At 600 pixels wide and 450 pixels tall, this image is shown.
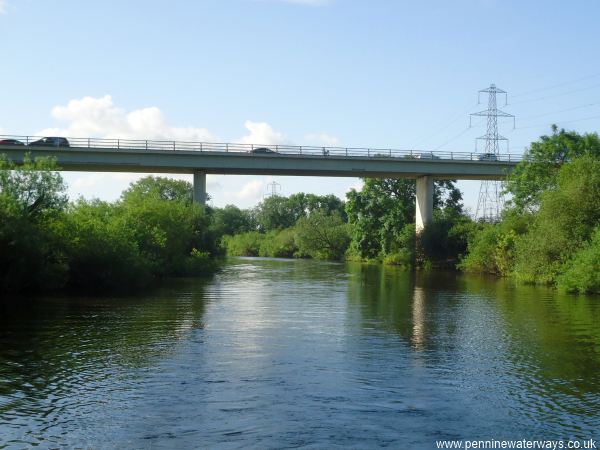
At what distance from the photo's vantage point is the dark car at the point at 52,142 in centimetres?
6278

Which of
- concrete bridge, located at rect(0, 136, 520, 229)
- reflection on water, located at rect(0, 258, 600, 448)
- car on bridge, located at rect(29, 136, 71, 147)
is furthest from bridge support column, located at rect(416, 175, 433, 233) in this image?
reflection on water, located at rect(0, 258, 600, 448)

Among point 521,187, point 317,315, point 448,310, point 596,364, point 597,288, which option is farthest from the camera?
point 521,187

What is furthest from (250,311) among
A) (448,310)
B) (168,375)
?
(168,375)

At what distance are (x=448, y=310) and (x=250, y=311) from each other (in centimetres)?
1027

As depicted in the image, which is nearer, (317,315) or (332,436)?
(332,436)

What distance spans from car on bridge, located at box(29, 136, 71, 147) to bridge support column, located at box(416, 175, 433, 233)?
4009 centimetres

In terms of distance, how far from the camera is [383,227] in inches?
3639

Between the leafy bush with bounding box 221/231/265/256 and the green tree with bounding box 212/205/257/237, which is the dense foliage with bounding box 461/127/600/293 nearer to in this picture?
the leafy bush with bounding box 221/231/265/256

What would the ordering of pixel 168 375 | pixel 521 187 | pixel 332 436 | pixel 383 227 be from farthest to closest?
pixel 383 227
pixel 521 187
pixel 168 375
pixel 332 436

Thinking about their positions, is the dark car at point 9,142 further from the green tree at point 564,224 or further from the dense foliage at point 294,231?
the dense foliage at point 294,231

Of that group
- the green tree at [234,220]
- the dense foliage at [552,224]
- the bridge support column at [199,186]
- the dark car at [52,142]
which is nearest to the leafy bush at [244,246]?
the green tree at [234,220]

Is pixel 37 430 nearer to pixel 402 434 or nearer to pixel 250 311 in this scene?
pixel 402 434

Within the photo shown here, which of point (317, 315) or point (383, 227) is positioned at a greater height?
point (383, 227)

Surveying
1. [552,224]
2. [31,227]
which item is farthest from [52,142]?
[552,224]
